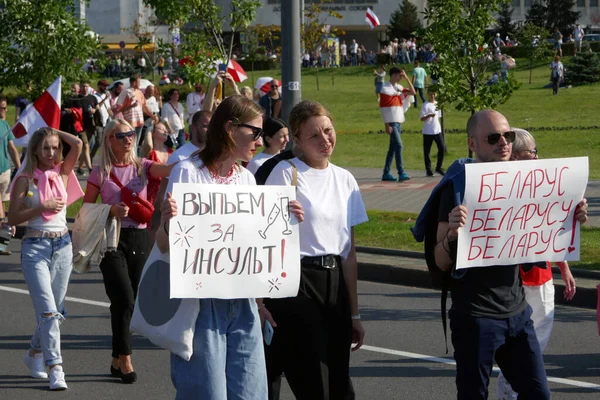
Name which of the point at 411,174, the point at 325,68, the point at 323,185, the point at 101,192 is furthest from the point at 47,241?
the point at 325,68

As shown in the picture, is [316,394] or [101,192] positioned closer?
[316,394]

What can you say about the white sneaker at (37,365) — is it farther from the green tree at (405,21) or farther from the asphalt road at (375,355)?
the green tree at (405,21)

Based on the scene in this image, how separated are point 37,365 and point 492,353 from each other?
3.85 metres

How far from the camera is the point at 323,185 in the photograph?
521 centimetres

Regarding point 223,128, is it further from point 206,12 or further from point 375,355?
point 206,12

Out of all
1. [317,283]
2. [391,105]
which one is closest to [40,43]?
[391,105]

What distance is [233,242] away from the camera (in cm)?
475

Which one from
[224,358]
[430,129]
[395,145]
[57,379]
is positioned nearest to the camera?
[224,358]

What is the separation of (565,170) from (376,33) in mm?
96254

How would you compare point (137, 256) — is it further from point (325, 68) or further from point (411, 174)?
point (325, 68)

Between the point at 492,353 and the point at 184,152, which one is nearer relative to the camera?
the point at 492,353

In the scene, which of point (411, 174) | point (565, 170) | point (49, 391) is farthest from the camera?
point (411, 174)

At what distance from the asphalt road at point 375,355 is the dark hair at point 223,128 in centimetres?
275

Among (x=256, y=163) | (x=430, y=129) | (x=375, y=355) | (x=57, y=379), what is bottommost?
(x=375, y=355)
